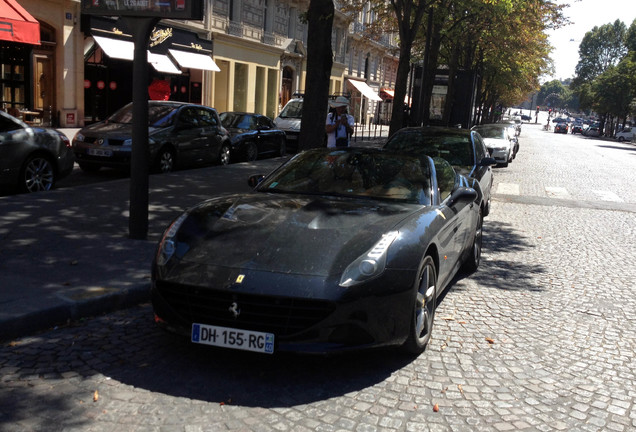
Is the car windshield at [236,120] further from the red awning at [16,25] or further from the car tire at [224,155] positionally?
the red awning at [16,25]

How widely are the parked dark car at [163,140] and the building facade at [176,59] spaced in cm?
189

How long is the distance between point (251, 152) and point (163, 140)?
4423 mm

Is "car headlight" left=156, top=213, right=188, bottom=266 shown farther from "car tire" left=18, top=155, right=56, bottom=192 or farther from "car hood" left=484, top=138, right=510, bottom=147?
"car hood" left=484, top=138, right=510, bottom=147

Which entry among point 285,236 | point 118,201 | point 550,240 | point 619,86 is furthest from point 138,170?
point 619,86

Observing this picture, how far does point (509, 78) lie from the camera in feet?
170

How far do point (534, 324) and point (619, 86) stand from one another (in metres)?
78.4

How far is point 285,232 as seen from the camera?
417 centimetres

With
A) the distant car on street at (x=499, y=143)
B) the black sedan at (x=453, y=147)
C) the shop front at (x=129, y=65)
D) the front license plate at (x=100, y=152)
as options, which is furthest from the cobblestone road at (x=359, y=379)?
the shop front at (x=129, y=65)

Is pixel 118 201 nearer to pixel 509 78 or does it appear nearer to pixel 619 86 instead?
pixel 509 78

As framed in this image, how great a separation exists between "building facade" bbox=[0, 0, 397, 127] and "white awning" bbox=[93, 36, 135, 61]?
5 cm

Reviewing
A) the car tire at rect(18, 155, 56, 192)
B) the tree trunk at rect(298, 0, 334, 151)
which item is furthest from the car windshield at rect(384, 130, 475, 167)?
the car tire at rect(18, 155, 56, 192)

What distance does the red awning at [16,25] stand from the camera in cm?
1716

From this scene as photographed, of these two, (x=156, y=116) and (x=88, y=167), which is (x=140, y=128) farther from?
(x=156, y=116)

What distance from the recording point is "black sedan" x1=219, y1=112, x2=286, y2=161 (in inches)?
664
